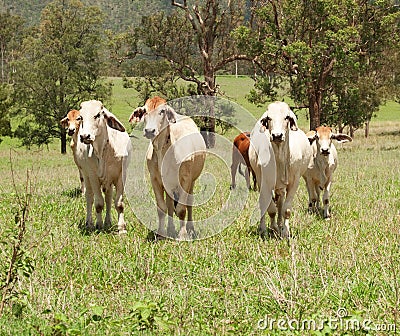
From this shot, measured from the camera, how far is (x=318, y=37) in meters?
27.4

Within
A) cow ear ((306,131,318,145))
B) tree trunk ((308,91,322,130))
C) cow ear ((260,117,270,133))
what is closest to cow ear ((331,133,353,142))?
cow ear ((306,131,318,145))

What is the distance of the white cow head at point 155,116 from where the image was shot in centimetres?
841

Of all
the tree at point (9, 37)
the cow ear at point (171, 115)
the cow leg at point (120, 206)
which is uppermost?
the tree at point (9, 37)

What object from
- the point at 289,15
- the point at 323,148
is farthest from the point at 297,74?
the point at 323,148

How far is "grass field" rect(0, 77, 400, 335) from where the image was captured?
4.81 m

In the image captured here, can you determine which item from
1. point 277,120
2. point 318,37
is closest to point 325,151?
point 277,120

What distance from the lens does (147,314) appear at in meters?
4.71

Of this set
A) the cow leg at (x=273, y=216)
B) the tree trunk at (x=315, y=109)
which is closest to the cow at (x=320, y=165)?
the cow leg at (x=273, y=216)

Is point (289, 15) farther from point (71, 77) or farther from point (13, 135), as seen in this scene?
point (13, 135)

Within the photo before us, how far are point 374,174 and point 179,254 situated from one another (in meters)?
10.3

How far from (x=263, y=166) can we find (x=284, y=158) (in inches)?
13.6

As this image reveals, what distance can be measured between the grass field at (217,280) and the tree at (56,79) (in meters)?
27.4

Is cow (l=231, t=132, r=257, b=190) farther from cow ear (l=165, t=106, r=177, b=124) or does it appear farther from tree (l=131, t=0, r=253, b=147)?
tree (l=131, t=0, r=253, b=147)

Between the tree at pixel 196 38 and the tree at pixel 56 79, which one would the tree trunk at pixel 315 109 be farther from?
the tree at pixel 56 79
